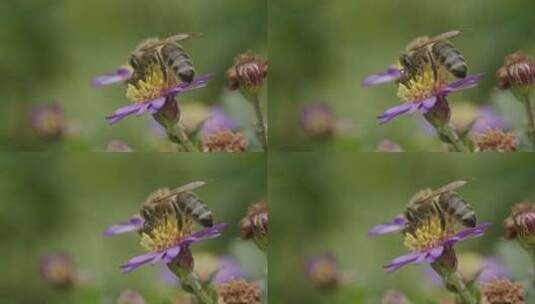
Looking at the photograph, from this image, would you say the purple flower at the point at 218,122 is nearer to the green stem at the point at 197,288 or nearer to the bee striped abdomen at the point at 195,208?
the bee striped abdomen at the point at 195,208

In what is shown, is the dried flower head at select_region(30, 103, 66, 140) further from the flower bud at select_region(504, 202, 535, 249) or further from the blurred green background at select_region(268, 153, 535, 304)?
the flower bud at select_region(504, 202, 535, 249)

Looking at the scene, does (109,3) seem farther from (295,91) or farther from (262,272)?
(262,272)

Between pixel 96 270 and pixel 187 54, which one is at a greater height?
pixel 187 54

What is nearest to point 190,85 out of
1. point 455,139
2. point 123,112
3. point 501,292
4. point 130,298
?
point 123,112

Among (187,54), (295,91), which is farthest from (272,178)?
(187,54)

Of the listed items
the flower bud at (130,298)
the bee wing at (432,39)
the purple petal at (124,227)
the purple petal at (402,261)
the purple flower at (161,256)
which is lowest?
the flower bud at (130,298)

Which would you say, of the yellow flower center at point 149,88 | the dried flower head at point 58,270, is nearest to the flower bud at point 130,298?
the dried flower head at point 58,270
